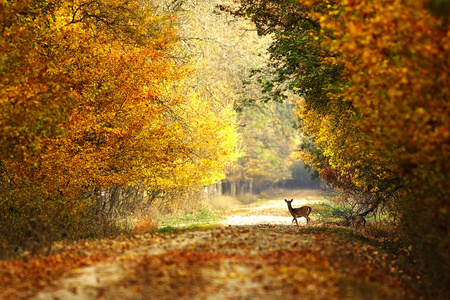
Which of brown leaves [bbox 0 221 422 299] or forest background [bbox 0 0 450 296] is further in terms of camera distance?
forest background [bbox 0 0 450 296]

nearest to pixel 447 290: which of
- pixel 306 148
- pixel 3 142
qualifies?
pixel 3 142

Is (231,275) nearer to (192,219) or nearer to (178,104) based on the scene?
(178,104)

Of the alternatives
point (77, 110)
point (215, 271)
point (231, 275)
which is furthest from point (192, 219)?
point (231, 275)

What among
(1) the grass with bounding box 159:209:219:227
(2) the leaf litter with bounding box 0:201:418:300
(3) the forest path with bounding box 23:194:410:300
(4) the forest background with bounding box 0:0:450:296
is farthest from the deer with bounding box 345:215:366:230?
(3) the forest path with bounding box 23:194:410:300

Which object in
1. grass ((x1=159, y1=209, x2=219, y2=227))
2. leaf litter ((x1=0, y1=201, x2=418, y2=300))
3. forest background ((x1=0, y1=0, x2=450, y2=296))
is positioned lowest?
grass ((x1=159, y1=209, x2=219, y2=227))

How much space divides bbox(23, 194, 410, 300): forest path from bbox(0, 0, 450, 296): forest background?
1.91 meters

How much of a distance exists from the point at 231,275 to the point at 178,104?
1282cm

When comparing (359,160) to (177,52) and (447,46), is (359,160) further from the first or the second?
(177,52)

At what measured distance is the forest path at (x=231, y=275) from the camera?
6746 mm

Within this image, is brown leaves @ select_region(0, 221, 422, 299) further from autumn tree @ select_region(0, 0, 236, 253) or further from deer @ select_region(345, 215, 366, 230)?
deer @ select_region(345, 215, 366, 230)

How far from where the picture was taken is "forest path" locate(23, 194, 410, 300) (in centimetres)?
675

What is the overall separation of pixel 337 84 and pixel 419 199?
5.49 meters

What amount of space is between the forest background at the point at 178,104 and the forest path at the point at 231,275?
6.26 ft

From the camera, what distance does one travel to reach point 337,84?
14711mm
